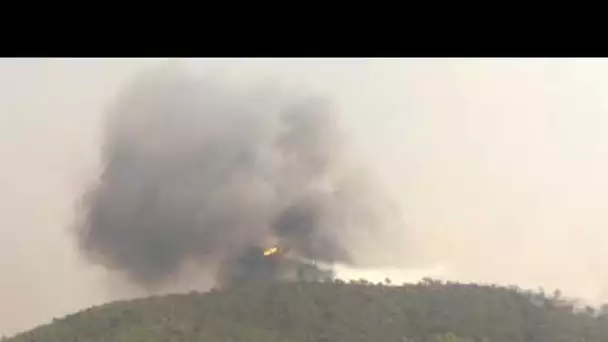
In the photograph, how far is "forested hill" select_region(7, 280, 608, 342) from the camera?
579 cm

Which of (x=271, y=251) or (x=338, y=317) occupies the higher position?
(x=271, y=251)

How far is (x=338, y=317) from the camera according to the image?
614cm

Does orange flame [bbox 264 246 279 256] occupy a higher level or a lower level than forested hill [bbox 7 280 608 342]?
higher

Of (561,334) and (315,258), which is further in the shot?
(315,258)

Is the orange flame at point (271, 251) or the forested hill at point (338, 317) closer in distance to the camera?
the forested hill at point (338, 317)

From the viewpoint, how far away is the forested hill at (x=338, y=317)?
5789mm

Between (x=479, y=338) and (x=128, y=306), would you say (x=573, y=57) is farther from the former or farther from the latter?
(x=128, y=306)

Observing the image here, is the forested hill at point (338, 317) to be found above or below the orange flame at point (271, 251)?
below

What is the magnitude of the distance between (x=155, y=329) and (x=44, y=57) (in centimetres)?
265

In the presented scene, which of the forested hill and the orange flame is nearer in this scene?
the forested hill

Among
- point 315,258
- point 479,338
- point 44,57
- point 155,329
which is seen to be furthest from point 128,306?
point 479,338

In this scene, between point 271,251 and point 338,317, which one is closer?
point 338,317
